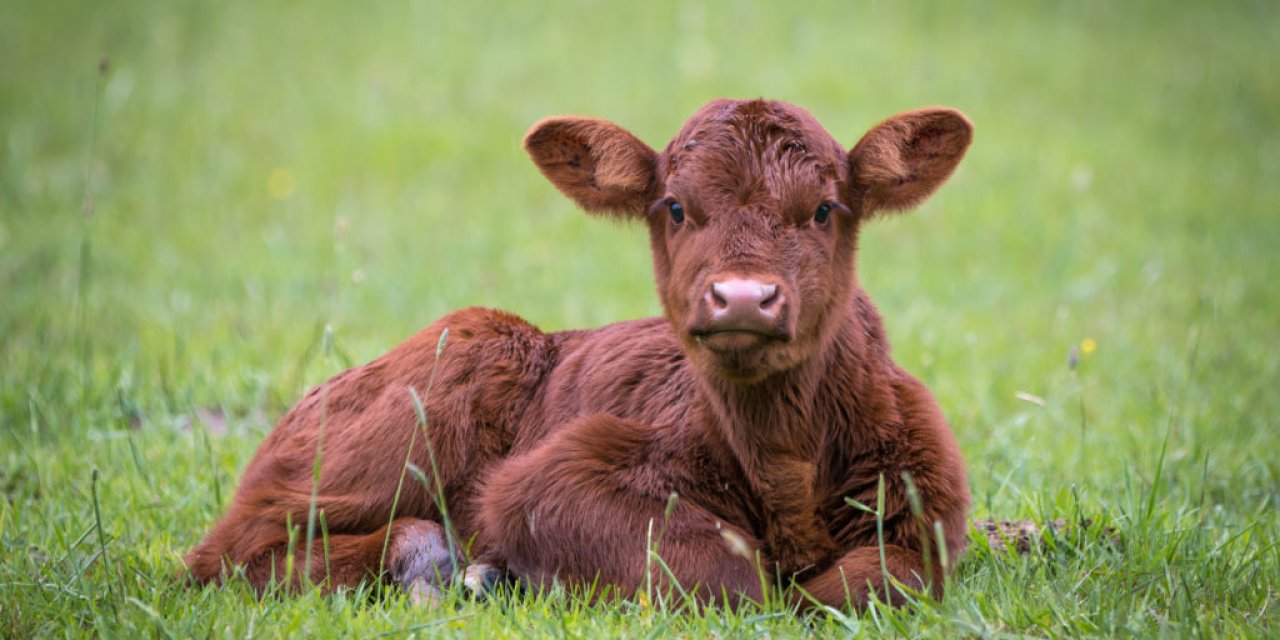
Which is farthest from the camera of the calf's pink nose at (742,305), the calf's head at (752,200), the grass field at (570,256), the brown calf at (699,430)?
the grass field at (570,256)

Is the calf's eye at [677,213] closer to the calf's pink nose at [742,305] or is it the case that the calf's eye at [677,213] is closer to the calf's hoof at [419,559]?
the calf's pink nose at [742,305]

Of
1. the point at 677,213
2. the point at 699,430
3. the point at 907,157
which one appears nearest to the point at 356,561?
the point at 699,430

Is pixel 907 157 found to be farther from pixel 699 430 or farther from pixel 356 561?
pixel 356 561

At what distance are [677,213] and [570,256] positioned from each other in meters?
7.10

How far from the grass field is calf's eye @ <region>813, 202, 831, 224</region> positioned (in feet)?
3.40

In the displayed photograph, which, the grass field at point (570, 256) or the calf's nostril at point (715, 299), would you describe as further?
the grass field at point (570, 256)

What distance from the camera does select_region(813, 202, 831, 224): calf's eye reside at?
4.39m

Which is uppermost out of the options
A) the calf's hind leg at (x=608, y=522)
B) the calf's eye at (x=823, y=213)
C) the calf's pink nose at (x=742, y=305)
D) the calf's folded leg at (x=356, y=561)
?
the calf's eye at (x=823, y=213)

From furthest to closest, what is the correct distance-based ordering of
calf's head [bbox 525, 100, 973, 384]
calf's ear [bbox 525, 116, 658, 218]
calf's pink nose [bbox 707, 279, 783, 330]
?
calf's ear [bbox 525, 116, 658, 218]
calf's head [bbox 525, 100, 973, 384]
calf's pink nose [bbox 707, 279, 783, 330]

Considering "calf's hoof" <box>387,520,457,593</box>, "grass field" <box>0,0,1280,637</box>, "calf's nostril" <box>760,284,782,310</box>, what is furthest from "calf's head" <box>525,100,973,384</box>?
"calf's hoof" <box>387,520,457,593</box>

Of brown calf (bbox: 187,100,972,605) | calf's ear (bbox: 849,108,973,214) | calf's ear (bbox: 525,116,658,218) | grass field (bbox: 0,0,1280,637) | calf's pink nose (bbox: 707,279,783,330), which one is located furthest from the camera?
calf's ear (bbox: 525,116,658,218)

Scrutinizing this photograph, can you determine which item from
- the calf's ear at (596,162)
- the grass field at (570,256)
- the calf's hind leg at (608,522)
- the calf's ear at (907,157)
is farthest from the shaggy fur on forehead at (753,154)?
the grass field at (570,256)

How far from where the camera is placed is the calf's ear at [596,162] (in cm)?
475

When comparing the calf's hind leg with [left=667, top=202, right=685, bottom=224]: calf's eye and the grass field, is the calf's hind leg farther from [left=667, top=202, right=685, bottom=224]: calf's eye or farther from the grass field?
[left=667, top=202, right=685, bottom=224]: calf's eye
